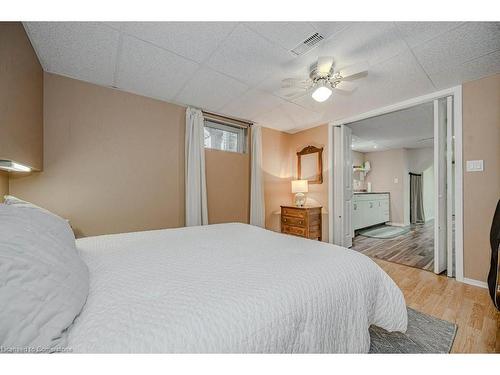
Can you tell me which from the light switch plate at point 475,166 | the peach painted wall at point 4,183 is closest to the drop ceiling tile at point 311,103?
the light switch plate at point 475,166

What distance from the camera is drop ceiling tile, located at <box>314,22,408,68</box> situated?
154cm

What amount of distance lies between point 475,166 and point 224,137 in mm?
3187

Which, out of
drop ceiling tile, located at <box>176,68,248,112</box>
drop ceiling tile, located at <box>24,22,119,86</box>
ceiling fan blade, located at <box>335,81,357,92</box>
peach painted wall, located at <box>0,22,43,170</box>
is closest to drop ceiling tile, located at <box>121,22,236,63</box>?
drop ceiling tile, located at <box>24,22,119,86</box>

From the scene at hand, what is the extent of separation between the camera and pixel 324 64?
185 cm

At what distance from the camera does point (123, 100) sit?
97.6 inches

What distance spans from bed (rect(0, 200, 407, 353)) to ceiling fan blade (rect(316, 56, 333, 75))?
1.64m

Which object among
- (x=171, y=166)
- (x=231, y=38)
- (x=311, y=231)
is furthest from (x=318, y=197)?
(x=231, y=38)

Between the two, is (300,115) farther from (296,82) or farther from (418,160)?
(418,160)

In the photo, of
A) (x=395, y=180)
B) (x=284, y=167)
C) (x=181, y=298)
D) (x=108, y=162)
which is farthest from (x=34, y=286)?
(x=395, y=180)

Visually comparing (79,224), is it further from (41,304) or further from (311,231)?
(311,231)

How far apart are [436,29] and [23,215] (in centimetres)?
271

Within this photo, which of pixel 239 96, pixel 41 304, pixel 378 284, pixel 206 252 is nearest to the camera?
pixel 41 304

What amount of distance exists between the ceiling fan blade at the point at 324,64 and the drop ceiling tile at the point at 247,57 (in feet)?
0.91

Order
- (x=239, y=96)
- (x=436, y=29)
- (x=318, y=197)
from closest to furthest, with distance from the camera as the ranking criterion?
(x=436, y=29)
(x=239, y=96)
(x=318, y=197)
